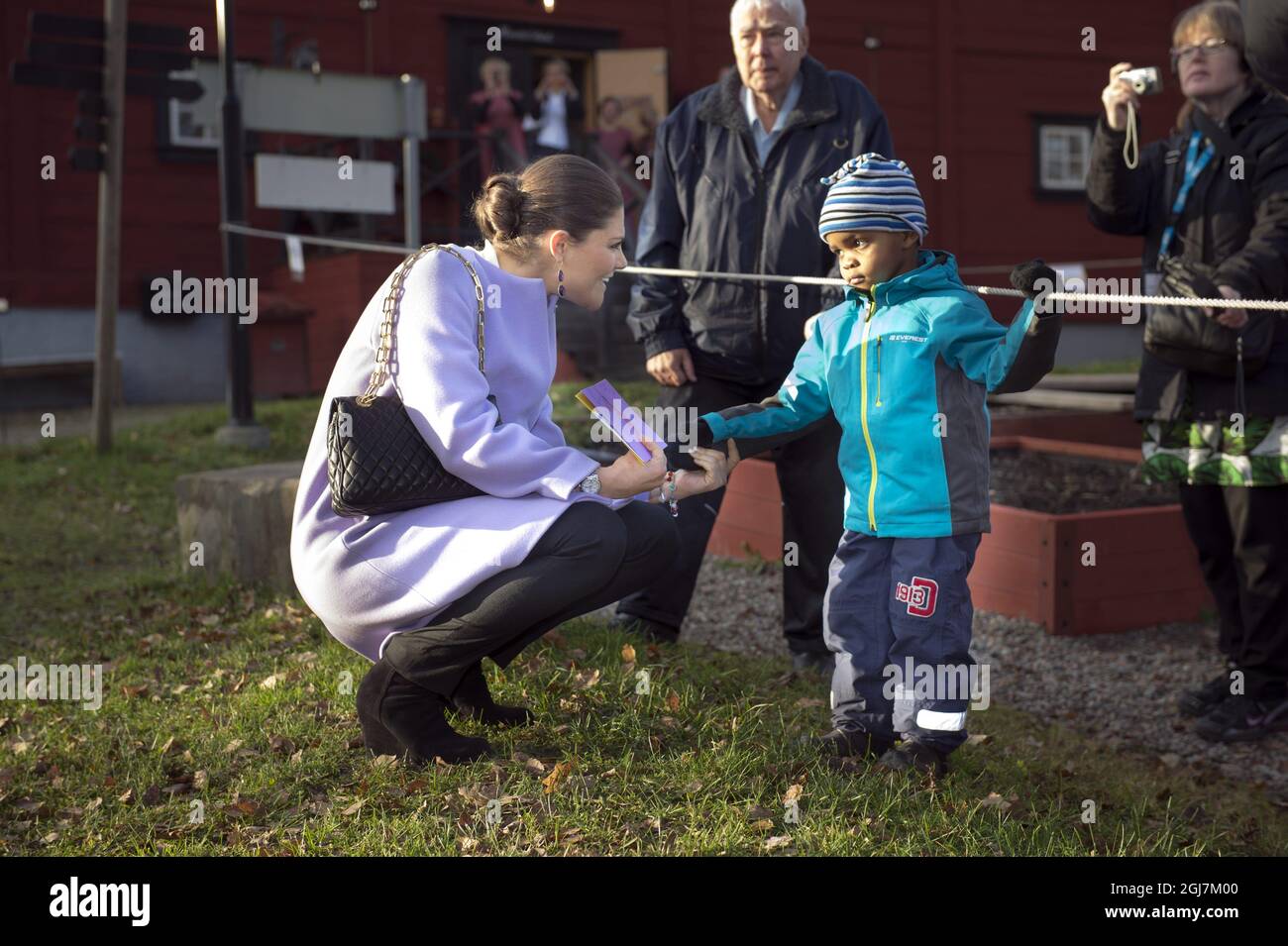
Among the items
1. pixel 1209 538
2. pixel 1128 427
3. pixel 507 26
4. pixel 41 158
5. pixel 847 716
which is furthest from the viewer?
pixel 507 26

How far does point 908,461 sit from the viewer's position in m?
3.49

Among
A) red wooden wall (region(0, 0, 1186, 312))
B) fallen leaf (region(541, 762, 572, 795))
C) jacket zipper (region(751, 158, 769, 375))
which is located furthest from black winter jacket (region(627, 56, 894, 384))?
red wooden wall (region(0, 0, 1186, 312))

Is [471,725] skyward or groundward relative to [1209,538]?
groundward

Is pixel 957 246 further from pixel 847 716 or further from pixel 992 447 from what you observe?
pixel 847 716

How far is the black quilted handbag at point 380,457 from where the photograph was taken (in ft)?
10.4

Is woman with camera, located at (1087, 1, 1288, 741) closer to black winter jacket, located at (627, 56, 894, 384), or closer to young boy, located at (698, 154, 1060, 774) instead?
black winter jacket, located at (627, 56, 894, 384)

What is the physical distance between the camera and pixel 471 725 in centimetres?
369

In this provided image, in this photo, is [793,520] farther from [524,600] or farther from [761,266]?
[524,600]

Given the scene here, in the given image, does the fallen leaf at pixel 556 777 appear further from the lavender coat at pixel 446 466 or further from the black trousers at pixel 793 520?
the black trousers at pixel 793 520

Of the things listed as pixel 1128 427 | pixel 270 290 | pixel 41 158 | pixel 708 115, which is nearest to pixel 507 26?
pixel 270 290

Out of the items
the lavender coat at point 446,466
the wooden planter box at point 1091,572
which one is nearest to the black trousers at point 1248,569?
the wooden planter box at point 1091,572

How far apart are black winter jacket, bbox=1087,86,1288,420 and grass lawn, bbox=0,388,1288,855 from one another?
4.11 feet

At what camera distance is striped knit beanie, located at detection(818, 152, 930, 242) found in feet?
11.3
